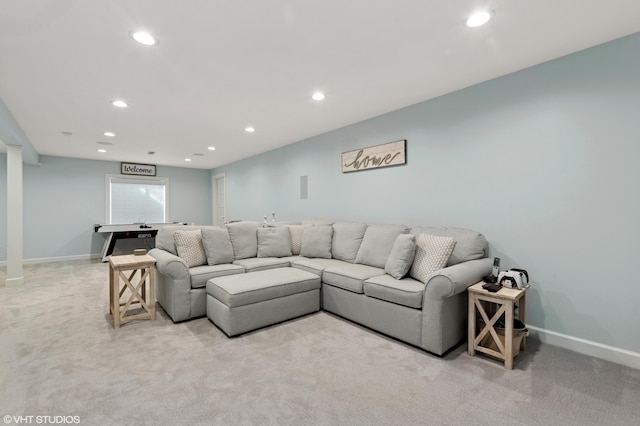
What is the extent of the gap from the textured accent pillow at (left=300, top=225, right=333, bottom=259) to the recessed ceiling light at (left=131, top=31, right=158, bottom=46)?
2.77 meters

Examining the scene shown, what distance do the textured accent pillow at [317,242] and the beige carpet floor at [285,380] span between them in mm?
1258

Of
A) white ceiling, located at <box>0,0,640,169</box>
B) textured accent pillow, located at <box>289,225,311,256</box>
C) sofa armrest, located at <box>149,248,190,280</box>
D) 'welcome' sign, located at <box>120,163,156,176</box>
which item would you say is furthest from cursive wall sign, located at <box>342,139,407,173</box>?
'welcome' sign, located at <box>120,163,156,176</box>

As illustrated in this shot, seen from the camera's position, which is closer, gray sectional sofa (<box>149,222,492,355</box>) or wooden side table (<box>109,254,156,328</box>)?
gray sectional sofa (<box>149,222,492,355</box>)

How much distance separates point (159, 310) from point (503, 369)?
3452 millimetres

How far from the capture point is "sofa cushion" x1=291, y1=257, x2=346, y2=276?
3441 millimetres

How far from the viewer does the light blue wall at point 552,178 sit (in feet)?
7.09

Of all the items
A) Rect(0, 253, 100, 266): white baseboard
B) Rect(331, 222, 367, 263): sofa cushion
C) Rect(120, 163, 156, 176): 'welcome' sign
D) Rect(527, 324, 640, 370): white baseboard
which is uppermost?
Rect(120, 163, 156, 176): 'welcome' sign

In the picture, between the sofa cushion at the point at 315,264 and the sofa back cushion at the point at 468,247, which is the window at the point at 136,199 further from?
the sofa back cushion at the point at 468,247

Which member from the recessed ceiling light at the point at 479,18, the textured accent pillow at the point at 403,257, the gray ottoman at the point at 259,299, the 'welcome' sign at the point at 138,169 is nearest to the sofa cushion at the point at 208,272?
the gray ottoman at the point at 259,299

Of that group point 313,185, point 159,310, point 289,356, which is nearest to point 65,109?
point 159,310

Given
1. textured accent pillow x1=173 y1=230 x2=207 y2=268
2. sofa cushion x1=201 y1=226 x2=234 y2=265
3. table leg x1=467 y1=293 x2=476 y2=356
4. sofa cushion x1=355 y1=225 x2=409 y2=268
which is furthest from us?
sofa cushion x1=201 y1=226 x2=234 y2=265

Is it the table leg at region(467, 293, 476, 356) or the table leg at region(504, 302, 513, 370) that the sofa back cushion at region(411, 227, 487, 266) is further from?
the table leg at region(504, 302, 513, 370)

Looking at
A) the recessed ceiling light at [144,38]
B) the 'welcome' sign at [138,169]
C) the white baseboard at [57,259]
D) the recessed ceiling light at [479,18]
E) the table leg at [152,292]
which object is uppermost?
the recessed ceiling light at [479,18]

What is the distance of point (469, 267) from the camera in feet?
8.01
